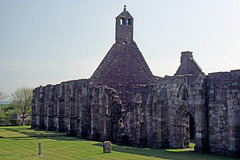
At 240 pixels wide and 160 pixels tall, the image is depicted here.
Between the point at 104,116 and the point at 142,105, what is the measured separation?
5218mm

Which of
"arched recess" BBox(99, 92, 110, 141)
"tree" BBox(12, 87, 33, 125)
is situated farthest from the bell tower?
"tree" BBox(12, 87, 33, 125)

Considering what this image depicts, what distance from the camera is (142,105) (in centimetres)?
2688

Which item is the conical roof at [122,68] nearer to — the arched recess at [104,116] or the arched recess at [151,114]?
the arched recess at [104,116]

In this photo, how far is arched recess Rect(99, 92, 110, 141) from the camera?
29922mm

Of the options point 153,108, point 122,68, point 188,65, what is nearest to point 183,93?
point 153,108

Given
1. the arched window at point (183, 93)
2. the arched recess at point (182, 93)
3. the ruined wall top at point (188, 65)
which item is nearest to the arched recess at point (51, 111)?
the ruined wall top at point (188, 65)

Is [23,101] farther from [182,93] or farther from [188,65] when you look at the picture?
[182,93]

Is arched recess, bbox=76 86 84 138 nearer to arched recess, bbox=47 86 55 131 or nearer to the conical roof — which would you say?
the conical roof

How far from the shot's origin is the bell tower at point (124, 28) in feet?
124

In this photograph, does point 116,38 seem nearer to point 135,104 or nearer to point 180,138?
point 135,104

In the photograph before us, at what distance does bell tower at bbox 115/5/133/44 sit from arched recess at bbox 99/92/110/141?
28.8 feet

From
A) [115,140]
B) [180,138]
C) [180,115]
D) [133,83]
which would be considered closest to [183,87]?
[180,115]

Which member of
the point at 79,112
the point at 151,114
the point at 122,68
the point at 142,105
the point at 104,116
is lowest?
the point at 104,116

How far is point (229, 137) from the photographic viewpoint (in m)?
19.3
